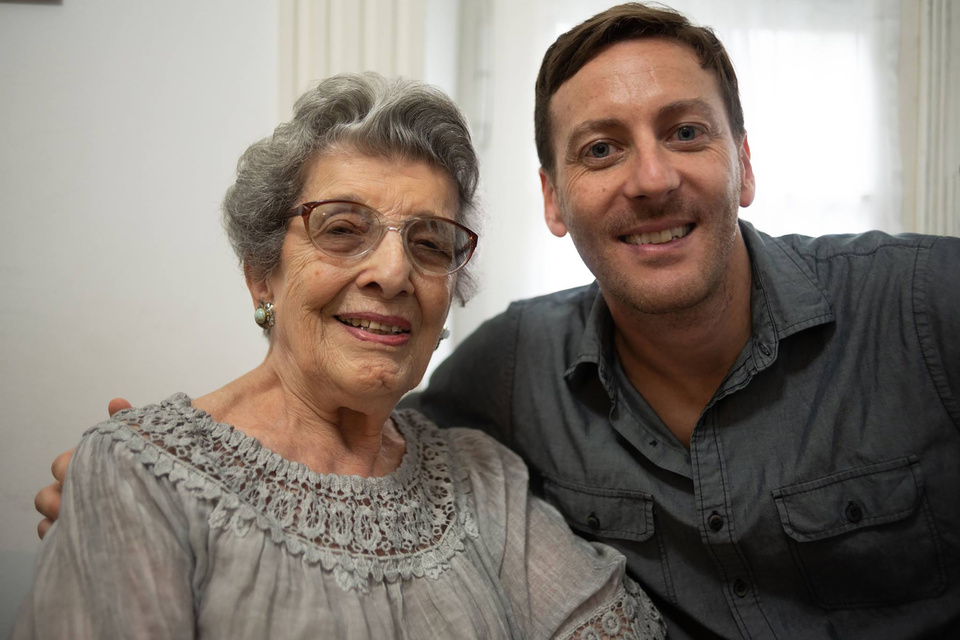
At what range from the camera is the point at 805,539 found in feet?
4.28

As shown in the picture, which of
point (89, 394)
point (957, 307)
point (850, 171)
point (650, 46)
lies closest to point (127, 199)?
point (89, 394)

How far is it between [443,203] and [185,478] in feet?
2.12

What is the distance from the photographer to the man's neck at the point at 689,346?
141 centimetres

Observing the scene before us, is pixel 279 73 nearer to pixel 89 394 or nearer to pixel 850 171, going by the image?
pixel 89 394

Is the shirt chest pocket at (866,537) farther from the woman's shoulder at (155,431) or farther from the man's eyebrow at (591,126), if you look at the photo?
the woman's shoulder at (155,431)

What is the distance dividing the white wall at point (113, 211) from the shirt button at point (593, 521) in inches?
43.5

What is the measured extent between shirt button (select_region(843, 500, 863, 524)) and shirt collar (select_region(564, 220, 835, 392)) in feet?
1.07

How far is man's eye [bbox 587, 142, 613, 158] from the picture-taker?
1403 mm

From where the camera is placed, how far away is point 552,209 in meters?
1.63

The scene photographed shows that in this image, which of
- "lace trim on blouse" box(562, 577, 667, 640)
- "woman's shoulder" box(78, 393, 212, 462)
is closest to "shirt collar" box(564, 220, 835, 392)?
"lace trim on blouse" box(562, 577, 667, 640)

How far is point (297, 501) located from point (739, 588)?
926 mm

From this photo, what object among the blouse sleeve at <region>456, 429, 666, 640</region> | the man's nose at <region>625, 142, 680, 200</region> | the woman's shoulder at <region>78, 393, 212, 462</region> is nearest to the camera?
the woman's shoulder at <region>78, 393, 212, 462</region>

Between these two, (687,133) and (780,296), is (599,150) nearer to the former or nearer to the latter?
(687,133)

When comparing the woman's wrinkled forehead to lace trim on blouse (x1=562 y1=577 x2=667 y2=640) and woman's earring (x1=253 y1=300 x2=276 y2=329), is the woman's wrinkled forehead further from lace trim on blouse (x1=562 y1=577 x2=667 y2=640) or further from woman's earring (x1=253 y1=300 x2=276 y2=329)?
lace trim on blouse (x1=562 y1=577 x2=667 y2=640)
